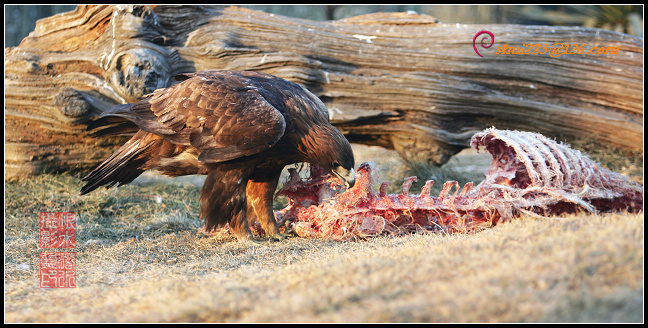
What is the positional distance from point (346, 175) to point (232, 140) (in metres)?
0.86

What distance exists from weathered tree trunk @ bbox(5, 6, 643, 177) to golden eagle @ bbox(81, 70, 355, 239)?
154cm

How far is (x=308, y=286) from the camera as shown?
2.01m

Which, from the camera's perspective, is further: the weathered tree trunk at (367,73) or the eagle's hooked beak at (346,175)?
the weathered tree trunk at (367,73)

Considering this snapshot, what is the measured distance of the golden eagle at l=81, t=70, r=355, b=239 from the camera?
3.48 metres

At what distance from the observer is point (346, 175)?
11.4 ft

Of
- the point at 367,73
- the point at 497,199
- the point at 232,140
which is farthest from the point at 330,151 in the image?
the point at 367,73

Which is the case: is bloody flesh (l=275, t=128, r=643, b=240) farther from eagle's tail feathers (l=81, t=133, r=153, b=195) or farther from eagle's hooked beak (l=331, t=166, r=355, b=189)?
eagle's tail feathers (l=81, t=133, r=153, b=195)

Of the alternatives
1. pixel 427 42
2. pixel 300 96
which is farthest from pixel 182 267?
pixel 427 42

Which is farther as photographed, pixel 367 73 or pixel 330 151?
pixel 367 73

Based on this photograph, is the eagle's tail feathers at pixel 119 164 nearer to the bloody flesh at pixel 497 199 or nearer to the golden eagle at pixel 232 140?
the golden eagle at pixel 232 140

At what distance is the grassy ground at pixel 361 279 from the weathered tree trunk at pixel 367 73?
7.46ft

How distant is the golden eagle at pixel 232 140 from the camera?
348 cm

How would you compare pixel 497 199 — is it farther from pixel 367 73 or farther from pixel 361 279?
pixel 367 73

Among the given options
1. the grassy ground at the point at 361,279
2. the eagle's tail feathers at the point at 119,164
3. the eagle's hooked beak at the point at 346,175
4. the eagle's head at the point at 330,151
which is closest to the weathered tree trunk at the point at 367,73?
the eagle's tail feathers at the point at 119,164
